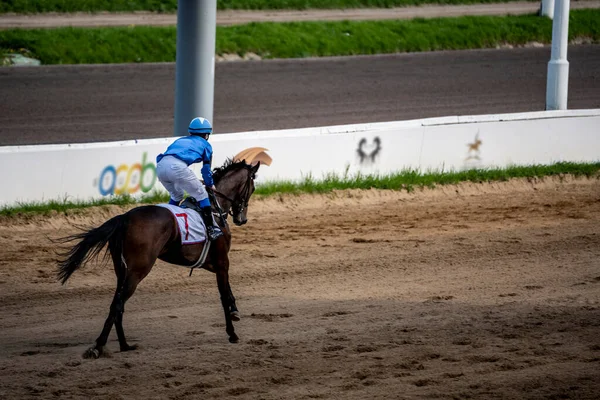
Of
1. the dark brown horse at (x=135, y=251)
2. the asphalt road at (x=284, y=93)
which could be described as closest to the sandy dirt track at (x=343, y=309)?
the dark brown horse at (x=135, y=251)

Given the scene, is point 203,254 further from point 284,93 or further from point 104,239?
point 284,93

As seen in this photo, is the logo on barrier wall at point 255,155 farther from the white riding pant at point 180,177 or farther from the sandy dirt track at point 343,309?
the white riding pant at point 180,177

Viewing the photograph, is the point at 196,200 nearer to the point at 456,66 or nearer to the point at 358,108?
the point at 358,108

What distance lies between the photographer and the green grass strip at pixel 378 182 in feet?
51.3

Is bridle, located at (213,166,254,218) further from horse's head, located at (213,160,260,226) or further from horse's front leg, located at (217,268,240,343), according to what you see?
horse's front leg, located at (217,268,240,343)

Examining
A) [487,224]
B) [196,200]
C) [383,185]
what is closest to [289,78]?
[383,185]

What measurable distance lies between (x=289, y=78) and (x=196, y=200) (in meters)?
18.0

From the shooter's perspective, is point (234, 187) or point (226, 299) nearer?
point (226, 299)

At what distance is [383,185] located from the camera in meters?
18.0

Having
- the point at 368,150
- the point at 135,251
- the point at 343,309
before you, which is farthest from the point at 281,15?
the point at 135,251

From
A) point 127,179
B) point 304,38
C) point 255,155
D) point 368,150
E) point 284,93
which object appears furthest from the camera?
point 304,38

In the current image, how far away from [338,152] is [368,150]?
60 cm

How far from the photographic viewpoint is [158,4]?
111 ft

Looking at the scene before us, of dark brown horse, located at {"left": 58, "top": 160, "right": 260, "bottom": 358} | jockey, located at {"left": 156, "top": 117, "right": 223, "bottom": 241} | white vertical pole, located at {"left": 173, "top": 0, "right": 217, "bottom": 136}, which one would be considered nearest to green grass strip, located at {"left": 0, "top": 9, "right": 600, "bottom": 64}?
white vertical pole, located at {"left": 173, "top": 0, "right": 217, "bottom": 136}
